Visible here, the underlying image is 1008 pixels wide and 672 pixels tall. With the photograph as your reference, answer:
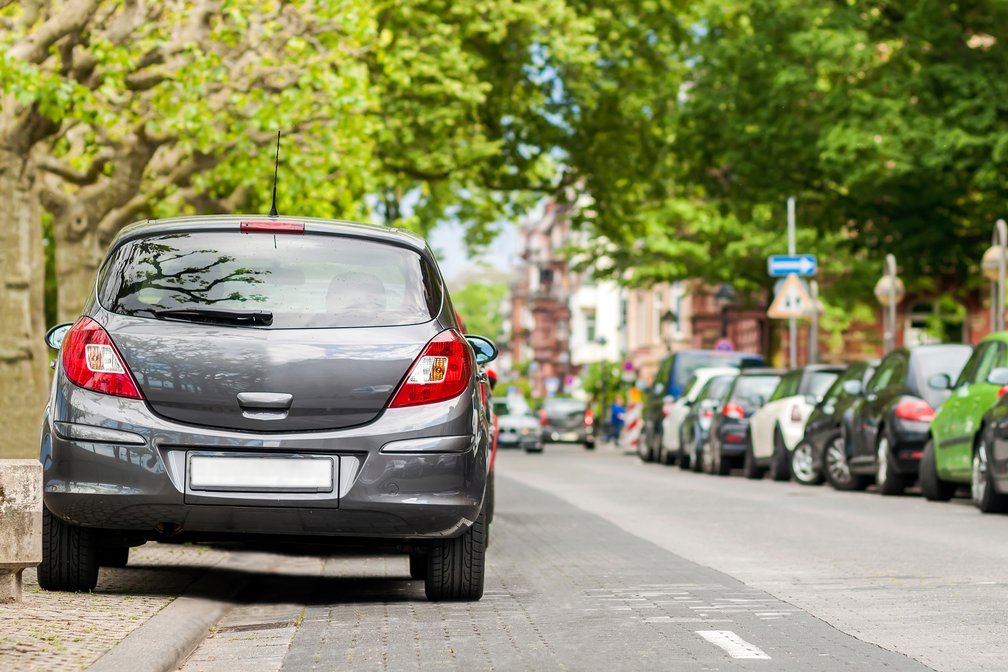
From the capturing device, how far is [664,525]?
16.2 m

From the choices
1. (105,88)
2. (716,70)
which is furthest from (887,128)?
(105,88)

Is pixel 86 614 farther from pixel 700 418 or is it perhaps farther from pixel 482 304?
pixel 482 304

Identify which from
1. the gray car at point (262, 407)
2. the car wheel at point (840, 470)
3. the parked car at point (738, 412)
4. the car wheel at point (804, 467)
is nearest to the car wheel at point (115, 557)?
the gray car at point (262, 407)

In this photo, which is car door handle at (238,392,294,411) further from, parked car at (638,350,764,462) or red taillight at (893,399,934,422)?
parked car at (638,350,764,462)

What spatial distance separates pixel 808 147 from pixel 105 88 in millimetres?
16456

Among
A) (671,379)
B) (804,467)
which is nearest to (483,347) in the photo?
(804,467)

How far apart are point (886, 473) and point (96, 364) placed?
45.4 ft


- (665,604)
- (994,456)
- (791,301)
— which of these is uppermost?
(791,301)

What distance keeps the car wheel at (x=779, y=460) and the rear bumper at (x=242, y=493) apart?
17904mm

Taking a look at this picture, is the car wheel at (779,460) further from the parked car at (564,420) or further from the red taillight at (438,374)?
the parked car at (564,420)

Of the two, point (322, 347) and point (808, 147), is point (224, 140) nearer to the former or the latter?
point (808, 147)

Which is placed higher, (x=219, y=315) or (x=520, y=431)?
(x=219, y=315)

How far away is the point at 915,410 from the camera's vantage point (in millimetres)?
20531

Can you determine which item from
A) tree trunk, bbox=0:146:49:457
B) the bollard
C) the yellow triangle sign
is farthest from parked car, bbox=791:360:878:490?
the bollard
